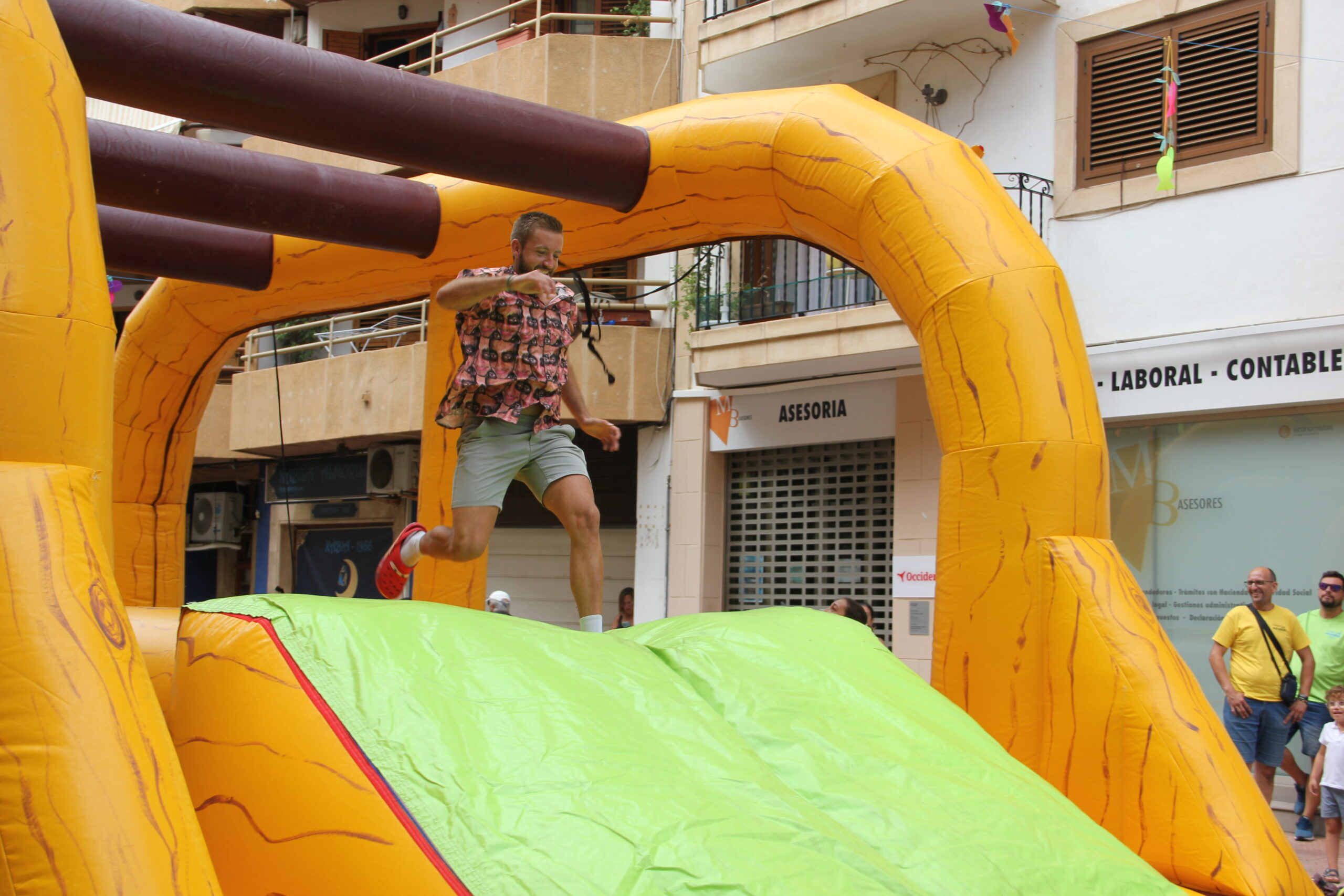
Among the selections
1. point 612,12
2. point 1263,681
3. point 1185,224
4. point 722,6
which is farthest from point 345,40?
point 1263,681

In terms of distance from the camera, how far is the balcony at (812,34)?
11852 millimetres

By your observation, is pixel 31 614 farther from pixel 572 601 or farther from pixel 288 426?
pixel 288 426

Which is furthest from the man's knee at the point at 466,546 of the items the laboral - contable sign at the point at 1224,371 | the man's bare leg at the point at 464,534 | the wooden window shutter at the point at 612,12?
the wooden window shutter at the point at 612,12

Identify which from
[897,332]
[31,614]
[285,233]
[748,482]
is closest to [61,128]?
[31,614]

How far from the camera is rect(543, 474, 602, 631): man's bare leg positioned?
4.79 metres

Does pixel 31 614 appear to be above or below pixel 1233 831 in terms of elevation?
above

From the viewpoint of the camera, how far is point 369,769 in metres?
2.55

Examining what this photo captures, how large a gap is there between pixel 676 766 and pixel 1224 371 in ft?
27.2

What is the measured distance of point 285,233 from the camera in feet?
20.3

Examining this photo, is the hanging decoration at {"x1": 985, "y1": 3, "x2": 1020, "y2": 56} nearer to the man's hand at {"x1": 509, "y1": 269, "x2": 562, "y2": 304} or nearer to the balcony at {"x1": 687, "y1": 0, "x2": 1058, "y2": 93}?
the balcony at {"x1": 687, "y1": 0, "x2": 1058, "y2": 93}

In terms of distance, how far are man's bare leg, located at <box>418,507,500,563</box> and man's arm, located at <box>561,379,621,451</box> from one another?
507mm

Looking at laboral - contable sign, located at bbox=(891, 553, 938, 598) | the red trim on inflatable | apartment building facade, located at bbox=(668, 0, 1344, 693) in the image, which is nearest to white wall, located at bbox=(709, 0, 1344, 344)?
apartment building facade, located at bbox=(668, 0, 1344, 693)

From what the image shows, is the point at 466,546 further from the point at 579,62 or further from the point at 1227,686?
the point at 579,62

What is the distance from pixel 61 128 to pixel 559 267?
11.5 feet
